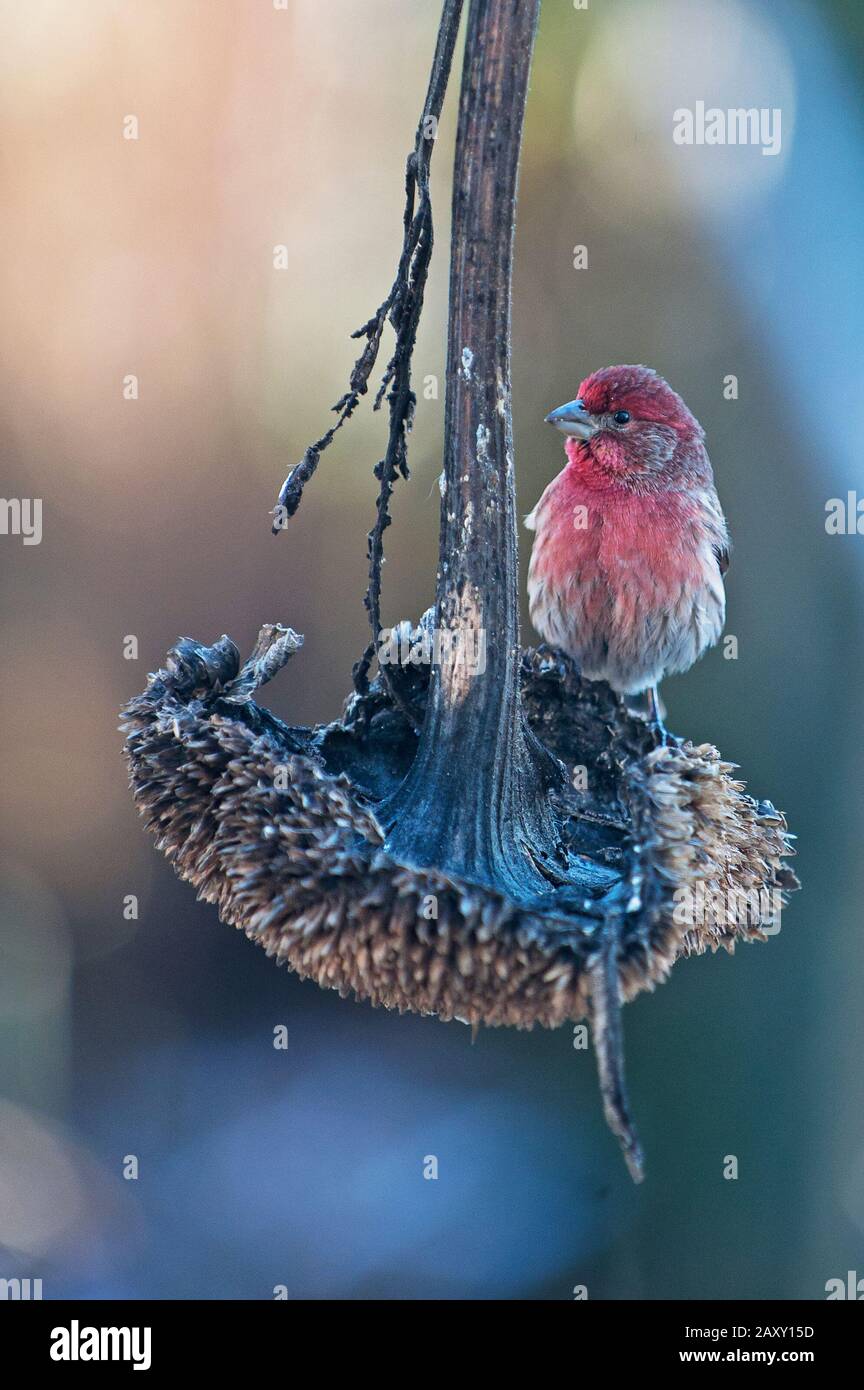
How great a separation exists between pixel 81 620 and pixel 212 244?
76.9 inches

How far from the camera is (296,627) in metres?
6.38

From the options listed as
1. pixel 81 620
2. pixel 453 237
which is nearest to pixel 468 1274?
pixel 81 620

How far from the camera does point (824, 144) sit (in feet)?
16.3

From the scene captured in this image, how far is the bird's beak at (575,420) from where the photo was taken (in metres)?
4.34

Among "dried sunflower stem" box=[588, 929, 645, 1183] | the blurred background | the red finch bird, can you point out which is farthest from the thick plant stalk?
the blurred background

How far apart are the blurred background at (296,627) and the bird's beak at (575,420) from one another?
161 centimetres

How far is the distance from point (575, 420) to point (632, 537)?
0.51 m

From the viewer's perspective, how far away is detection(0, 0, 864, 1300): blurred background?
19.4ft

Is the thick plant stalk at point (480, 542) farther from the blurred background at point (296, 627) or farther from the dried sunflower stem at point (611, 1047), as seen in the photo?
the blurred background at point (296, 627)
